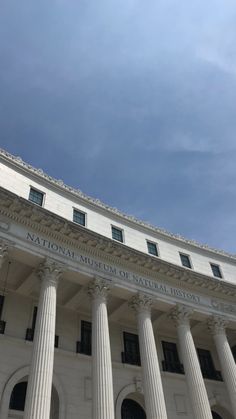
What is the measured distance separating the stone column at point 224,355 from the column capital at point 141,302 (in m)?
6.42

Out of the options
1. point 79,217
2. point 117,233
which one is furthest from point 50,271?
point 117,233

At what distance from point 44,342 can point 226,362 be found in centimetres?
1470

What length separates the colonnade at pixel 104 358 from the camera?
1822cm

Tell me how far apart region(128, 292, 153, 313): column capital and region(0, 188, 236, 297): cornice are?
216cm

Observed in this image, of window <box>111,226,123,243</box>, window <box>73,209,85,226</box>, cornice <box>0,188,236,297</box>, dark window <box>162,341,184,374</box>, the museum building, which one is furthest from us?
window <box>111,226,123,243</box>

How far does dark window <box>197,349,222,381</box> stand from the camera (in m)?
31.9

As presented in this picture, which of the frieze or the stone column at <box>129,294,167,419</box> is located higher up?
the frieze

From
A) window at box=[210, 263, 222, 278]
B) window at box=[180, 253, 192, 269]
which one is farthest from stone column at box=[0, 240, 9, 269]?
window at box=[210, 263, 222, 278]

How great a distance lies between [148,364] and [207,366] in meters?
12.2

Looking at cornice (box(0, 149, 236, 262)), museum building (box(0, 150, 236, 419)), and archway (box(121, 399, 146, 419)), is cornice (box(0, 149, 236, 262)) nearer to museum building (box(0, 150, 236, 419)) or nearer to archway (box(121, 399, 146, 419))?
museum building (box(0, 150, 236, 419))

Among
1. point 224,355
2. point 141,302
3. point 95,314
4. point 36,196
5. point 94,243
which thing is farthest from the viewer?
point 224,355

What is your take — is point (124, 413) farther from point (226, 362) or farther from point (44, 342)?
point (44, 342)

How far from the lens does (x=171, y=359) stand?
31.1 m

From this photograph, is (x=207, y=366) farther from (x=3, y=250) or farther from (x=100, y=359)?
(x=3, y=250)
